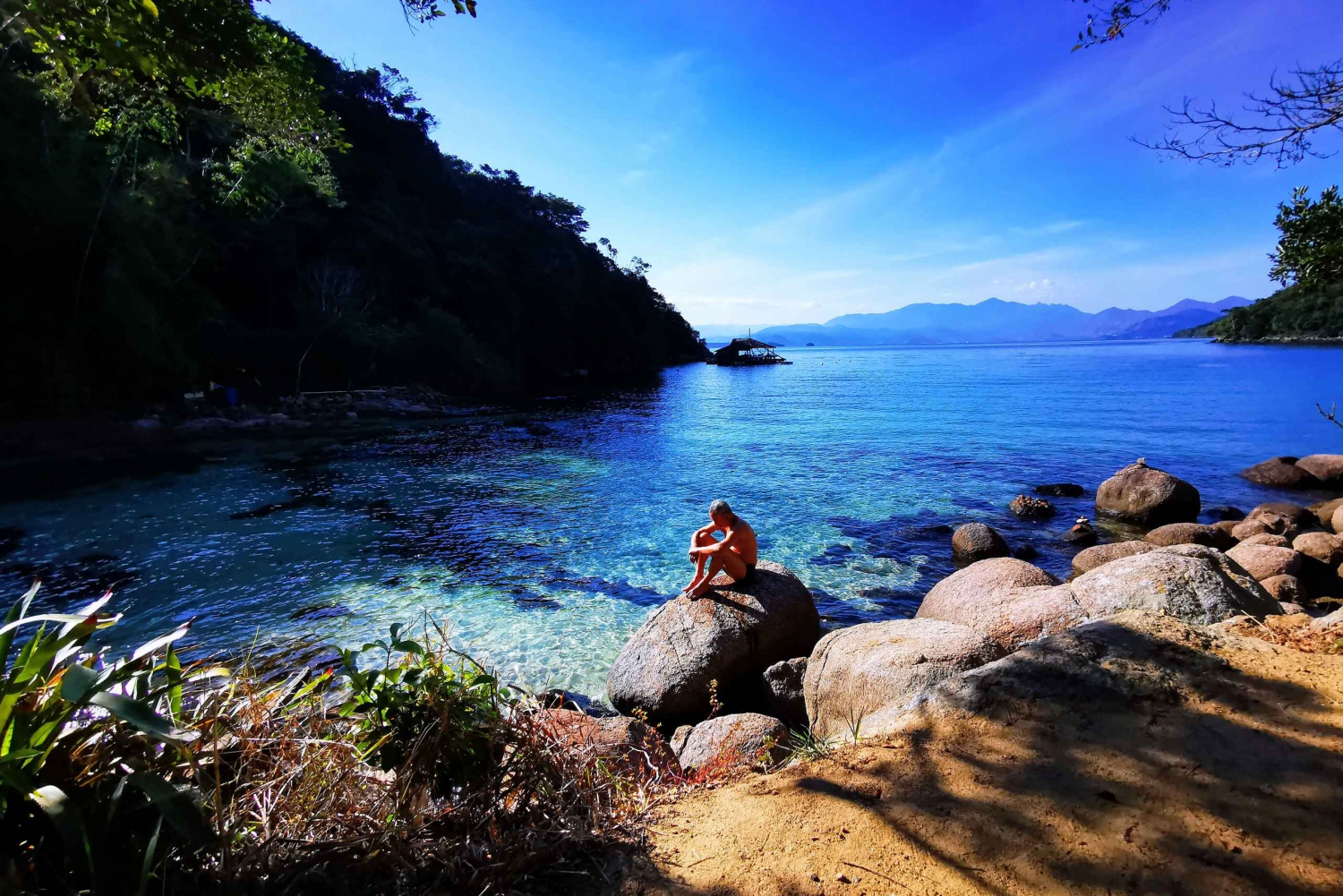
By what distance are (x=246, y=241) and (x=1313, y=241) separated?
4463 cm

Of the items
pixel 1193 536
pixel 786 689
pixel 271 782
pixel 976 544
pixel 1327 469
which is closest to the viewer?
pixel 271 782

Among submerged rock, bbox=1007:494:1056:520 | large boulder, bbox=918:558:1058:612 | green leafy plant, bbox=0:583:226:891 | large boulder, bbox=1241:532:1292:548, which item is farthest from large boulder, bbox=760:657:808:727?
submerged rock, bbox=1007:494:1056:520

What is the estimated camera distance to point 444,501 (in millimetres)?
17578

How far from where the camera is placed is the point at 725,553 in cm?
769

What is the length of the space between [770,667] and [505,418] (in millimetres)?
30639

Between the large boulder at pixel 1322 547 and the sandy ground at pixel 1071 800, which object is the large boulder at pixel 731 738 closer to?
the sandy ground at pixel 1071 800

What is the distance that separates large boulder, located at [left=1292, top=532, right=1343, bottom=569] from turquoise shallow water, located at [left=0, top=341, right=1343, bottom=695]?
3870 millimetres

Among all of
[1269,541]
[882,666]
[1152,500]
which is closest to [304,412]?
[882,666]

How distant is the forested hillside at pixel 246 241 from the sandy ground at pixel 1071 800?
24.7 feet

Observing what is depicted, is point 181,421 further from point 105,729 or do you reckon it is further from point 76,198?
point 105,729

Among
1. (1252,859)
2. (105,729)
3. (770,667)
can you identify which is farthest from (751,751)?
(105,729)

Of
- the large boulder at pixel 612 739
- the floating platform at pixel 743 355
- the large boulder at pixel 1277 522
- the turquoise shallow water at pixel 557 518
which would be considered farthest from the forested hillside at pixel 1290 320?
the large boulder at pixel 612 739

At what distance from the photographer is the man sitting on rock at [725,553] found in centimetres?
764

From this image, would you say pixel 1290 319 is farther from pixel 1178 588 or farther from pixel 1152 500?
pixel 1178 588
